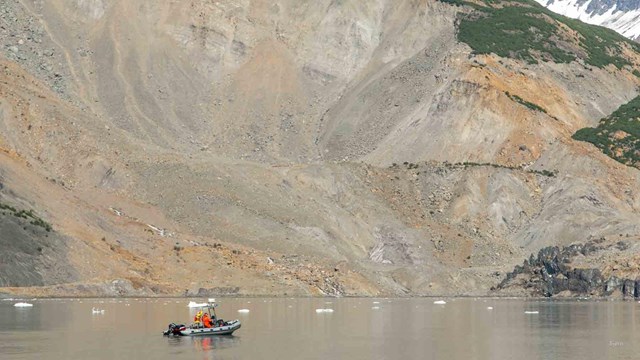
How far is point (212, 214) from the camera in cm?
17675

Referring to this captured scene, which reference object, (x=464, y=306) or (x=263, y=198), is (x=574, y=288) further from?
(x=263, y=198)

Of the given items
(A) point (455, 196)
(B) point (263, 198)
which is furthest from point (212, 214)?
(A) point (455, 196)

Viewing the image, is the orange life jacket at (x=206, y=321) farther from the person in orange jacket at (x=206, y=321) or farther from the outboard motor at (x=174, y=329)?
the outboard motor at (x=174, y=329)

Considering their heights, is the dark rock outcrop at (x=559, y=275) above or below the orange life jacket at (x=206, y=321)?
above

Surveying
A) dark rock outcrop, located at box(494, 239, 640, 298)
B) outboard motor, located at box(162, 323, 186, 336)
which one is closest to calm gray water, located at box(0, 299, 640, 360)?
outboard motor, located at box(162, 323, 186, 336)

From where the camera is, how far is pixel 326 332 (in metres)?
111

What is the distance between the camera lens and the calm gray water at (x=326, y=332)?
95688mm

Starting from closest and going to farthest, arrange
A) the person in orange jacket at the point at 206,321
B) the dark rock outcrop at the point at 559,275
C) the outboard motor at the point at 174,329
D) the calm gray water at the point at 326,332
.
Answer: the calm gray water at the point at 326,332 → the outboard motor at the point at 174,329 → the person in orange jacket at the point at 206,321 → the dark rock outcrop at the point at 559,275

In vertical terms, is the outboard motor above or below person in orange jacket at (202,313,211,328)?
below

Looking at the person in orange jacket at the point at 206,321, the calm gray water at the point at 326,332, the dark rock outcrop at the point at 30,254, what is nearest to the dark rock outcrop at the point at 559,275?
the calm gray water at the point at 326,332

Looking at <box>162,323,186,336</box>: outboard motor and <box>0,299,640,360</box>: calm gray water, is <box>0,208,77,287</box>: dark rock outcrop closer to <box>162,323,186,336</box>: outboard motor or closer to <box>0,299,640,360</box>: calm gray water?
<box>0,299,640,360</box>: calm gray water

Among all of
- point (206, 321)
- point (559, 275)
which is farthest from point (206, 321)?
point (559, 275)

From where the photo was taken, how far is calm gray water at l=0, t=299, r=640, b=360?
314 ft

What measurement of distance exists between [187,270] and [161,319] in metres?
39.6
